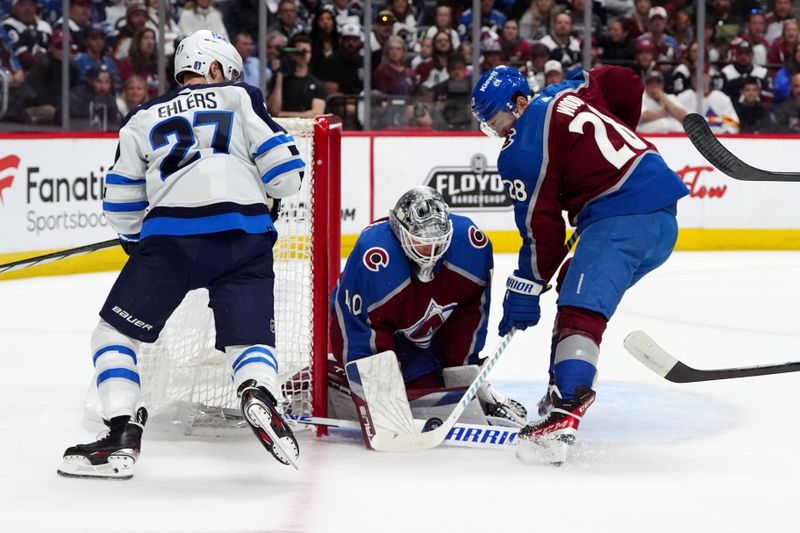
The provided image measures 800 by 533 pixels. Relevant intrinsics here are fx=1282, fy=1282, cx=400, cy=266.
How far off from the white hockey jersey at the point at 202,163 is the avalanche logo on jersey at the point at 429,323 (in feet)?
1.69

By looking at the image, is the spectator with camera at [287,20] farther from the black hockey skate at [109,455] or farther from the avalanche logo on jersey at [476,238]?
the black hockey skate at [109,455]

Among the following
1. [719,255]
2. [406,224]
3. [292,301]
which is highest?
[406,224]

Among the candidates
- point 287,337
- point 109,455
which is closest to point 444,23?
point 287,337

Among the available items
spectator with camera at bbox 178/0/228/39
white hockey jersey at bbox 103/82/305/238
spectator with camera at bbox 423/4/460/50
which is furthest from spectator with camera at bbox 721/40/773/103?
white hockey jersey at bbox 103/82/305/238

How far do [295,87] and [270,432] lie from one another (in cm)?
553

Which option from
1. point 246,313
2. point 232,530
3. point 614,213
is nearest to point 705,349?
point 614,213

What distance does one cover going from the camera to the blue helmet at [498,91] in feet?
10.5

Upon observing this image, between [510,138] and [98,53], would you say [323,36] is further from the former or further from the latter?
[510,138]

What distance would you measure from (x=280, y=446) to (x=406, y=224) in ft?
2.29

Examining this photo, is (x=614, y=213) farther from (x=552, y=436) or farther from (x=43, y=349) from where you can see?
(x=43, y=349)

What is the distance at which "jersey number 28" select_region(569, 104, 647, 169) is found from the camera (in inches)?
125

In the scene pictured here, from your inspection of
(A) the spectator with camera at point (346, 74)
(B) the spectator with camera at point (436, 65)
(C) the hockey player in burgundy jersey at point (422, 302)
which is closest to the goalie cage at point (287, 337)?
(C) the hockey player in burgundy jersey at point (422, 302)

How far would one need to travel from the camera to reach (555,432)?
117 inches

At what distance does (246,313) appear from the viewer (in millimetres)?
2957
